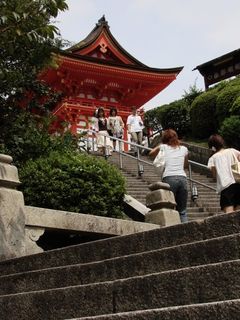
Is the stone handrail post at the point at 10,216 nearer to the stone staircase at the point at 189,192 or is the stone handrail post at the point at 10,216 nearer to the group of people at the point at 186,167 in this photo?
the group of people at the point at 186,167

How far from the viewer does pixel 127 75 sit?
2273 centimetres

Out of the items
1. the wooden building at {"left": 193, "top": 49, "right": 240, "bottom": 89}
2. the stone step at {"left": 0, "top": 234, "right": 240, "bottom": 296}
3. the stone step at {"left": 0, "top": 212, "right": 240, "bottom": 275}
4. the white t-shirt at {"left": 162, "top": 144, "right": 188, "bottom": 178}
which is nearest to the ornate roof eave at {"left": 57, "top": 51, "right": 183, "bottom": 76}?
the wooden building at {"left": 193, "top": 49, "right": 240, "bottom": 89}

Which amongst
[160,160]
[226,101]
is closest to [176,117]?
[226,101]

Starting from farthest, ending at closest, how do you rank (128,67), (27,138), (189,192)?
(128,67) < (189,192) < (27,138)

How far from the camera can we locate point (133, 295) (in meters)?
3.32

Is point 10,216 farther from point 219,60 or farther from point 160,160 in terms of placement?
point 219,60

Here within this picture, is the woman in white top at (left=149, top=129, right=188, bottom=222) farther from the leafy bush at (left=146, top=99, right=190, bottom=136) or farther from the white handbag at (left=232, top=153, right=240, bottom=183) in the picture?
the leafy bush at (left=146, top=99, right=190, bottom=136)

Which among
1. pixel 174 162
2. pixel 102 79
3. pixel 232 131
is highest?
pixel 102 79

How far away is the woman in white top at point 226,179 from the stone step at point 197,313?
359 cm

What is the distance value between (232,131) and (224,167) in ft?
41.5

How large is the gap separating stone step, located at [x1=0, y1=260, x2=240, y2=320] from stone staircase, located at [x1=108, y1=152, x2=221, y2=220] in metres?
5.62

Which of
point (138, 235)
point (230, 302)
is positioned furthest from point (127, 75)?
point (230, 302)

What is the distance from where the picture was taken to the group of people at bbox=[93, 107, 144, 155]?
45.2 ft

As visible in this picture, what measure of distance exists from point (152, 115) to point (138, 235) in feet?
88.1
